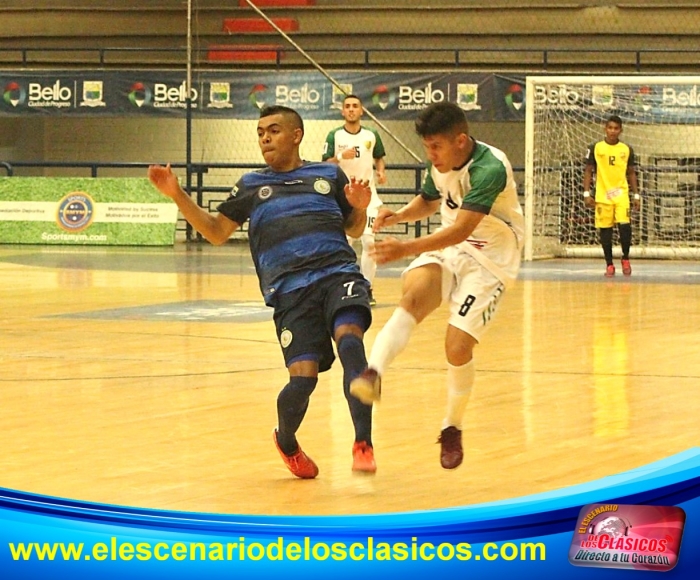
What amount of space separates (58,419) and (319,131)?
19.4 metres

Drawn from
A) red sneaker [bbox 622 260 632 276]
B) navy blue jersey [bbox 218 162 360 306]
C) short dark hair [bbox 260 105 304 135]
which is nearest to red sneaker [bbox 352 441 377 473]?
navy blue jersey [bbox 218 162 360 306]

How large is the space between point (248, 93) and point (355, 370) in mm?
18936

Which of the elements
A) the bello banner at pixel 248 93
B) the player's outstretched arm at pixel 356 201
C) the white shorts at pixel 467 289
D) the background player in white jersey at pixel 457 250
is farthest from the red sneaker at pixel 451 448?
the bello banner at pixel 248 93

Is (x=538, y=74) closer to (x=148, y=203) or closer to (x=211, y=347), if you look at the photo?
(x=148, y=203)

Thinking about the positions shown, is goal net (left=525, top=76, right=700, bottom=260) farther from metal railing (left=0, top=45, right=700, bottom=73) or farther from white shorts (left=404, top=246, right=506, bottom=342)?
white shorts (left=404, top=246, right=506, bottom=342)

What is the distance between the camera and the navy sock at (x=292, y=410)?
576cm

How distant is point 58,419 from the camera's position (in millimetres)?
7070

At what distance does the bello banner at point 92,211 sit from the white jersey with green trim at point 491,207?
1753 cm

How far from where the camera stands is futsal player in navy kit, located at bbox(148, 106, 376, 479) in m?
5.75

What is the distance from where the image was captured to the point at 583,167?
22406mm

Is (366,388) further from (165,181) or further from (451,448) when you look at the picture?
(165,181)

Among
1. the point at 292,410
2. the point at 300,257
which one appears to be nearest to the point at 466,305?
the point at 300,257

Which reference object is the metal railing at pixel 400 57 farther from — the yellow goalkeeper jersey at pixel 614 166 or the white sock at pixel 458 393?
the white sock at pixel 458 393

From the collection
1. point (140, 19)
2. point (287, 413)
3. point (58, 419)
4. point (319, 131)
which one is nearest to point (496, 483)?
point (287, 413)
